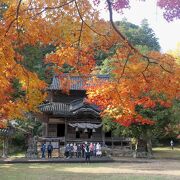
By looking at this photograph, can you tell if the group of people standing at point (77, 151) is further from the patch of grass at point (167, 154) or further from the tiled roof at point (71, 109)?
the patch of grass at point (167, 154)

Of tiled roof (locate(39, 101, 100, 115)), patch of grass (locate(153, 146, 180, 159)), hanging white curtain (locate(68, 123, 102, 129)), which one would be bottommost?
patch of grass (locate(153, 146, 180, 159))

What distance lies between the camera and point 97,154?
30.7m

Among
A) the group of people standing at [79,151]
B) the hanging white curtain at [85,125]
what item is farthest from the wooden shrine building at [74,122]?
the group of people standing at [79,151]

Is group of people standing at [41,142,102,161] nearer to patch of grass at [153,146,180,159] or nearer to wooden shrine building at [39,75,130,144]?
wooden shrine building at [39,75,130,144]

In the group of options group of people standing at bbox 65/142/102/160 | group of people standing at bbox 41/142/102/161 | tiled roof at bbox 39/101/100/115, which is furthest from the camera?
tiled roof at bbox 39/101/100/115

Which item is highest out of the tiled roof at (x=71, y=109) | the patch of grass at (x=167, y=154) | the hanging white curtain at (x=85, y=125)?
the tiled roof at (x=71, y=109)

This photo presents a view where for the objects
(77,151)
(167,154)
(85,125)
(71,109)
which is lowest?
(167,154)

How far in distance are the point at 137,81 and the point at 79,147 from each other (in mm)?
17303

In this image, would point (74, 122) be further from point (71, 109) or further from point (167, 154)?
point (167, 154)

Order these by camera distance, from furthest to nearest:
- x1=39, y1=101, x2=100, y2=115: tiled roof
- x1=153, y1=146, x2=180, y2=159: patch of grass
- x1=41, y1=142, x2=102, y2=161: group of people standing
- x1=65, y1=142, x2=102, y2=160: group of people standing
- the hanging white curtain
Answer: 1. x1=39, y1=101, x2=100, y2=115: tiled roof
2. the hanging white curtain
3. x1=153, y1=146, x2=180, y2=159: patch of grass
4. x1=65, y1=142, x2=102, y2=160: group of people standing
5. x1=41, y1=142, x2=102, y2=161: group of people standing

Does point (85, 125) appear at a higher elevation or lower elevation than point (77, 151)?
higher

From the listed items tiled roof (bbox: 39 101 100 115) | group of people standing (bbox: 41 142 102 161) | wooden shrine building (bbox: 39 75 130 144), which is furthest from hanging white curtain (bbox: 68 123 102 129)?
group of people standing (bbox: 41 142 102 161)

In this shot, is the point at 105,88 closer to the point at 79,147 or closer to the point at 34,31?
the point at 34,31

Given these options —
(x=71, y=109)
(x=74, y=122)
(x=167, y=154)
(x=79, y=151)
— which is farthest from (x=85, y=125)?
(x=167, y=154)
